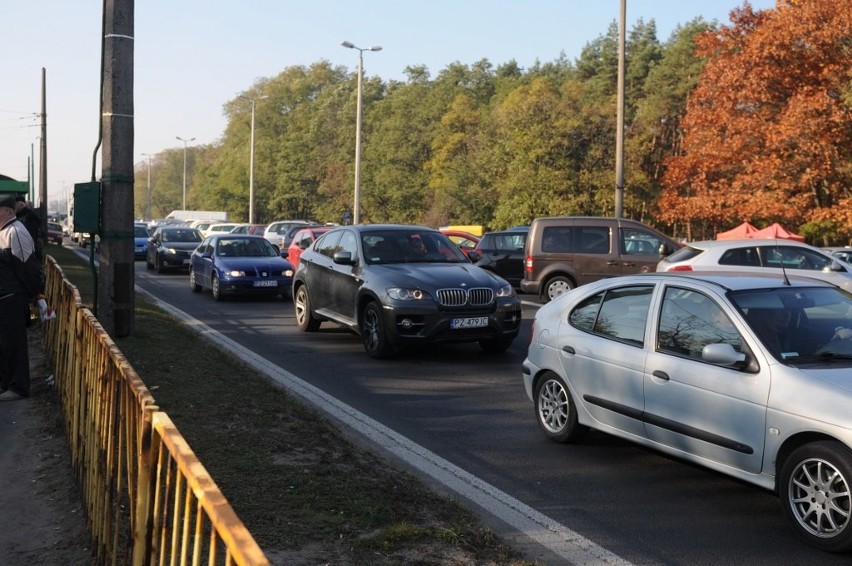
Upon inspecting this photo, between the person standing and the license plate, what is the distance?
4968 mm

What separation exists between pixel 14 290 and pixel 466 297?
540cm

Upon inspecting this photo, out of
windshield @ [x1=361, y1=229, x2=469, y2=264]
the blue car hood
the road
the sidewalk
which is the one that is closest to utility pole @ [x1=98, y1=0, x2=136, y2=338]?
the road

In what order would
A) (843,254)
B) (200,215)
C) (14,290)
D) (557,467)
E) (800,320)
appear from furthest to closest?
(200,215) → (843,254) → (14,290) → (557,467) → (800,320)

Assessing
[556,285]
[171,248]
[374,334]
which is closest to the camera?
[374,334]

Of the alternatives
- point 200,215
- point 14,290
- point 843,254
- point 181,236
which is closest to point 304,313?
point 14,290

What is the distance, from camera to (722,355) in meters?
5.81

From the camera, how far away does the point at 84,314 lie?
612 cm

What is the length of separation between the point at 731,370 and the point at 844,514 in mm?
1118

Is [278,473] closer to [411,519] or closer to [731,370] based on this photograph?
[411,519]

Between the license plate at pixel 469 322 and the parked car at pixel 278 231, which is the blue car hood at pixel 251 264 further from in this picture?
the parked car at pixel 278 231

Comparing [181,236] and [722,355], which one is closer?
[722,355]

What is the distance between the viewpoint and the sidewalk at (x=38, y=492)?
16.1 ft

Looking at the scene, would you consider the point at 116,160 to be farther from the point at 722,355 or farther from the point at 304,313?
the point at 722,355

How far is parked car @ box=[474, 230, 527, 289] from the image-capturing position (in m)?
25.2
